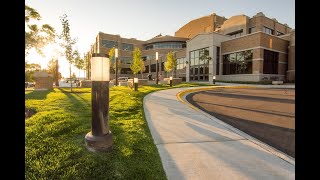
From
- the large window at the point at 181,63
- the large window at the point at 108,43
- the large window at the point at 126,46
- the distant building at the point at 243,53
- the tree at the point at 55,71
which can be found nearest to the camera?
the tree at the point at 55,71

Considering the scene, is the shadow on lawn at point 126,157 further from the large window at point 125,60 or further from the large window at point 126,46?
the large window at point 126,46

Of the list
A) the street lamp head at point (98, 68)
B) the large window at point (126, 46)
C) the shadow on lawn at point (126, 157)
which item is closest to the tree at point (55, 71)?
the shadow on lawn at point (126, 157)

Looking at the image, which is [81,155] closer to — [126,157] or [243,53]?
[126,157]

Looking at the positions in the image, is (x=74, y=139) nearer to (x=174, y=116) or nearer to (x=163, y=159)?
(x=163, y=159)

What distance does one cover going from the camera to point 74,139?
4.03m

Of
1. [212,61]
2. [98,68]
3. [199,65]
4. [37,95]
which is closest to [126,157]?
[98,68]

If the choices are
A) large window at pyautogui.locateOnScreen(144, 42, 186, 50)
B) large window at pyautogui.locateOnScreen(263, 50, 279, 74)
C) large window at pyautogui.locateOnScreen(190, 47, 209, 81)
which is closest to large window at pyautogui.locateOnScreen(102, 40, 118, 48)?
large window at pyautogui.locateOnScreen(144, 42, 186, 50)

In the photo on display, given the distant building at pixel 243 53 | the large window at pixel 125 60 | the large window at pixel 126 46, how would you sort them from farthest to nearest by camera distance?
the large window at pixel 126 46 → the large window at pixel 125 60 → the distant building at pixel 243 53

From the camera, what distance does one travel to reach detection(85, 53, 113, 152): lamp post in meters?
3.50

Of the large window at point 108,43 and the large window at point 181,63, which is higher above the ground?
the large window at point 108,43

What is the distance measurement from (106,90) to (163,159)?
1594 millimetres

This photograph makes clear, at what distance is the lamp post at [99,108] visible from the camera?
350cm

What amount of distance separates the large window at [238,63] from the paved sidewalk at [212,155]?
109 feet
